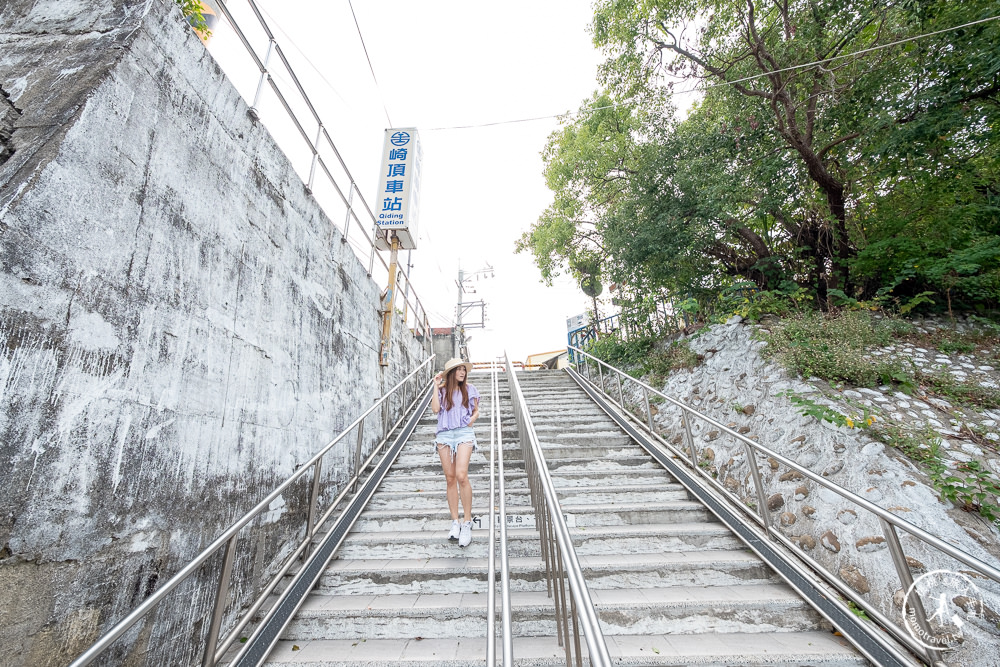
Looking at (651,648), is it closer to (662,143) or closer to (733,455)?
(733,455)

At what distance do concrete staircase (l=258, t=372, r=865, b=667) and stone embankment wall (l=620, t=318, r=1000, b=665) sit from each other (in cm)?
64

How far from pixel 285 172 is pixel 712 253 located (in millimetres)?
7266

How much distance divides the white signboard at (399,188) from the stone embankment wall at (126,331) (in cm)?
311

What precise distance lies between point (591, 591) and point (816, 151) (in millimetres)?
7100

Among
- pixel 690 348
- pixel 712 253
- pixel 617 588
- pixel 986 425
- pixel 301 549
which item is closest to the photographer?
pixel 617 588

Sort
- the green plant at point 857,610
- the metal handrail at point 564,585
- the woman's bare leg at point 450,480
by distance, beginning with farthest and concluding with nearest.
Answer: the woman's bare leg at point 450,480 < the green plant at point 857,610 < the metal handrail at point 564,585

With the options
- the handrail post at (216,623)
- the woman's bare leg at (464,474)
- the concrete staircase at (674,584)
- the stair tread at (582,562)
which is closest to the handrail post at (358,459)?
the stair tread at (582,562)

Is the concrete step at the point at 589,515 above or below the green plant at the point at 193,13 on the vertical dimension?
below

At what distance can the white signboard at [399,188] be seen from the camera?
6227 mm

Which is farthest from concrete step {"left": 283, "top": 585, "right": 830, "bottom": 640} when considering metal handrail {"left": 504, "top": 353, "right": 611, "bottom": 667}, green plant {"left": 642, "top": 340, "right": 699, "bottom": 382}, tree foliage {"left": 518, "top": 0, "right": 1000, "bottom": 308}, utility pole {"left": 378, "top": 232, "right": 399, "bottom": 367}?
tree foliage {"left": 518, "top": 0, "right": 1000, "bottom": 308}

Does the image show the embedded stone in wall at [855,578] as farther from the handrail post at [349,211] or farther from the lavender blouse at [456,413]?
the handrail post at [349,211]

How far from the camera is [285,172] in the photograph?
3580 mm

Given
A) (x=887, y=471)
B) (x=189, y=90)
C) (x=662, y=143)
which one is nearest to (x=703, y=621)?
(x=887, y=471)

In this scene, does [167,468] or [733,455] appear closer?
[167,468]
